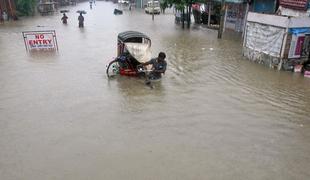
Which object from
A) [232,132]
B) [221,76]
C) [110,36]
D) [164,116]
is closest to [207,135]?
[232,132]

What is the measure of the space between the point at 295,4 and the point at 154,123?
11.7 meters

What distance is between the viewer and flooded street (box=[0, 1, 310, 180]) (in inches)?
210

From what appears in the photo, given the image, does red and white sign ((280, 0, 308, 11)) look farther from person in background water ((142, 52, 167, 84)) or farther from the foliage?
the foliage

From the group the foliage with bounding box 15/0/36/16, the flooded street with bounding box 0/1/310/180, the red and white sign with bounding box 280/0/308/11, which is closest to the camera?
the flooded street with bounding box 0/1/310/180

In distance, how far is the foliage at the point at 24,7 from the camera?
32.7 m

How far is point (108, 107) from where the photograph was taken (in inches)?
313

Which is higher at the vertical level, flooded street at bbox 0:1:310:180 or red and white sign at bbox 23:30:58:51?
red and white sign at bbox 23:30:58:51

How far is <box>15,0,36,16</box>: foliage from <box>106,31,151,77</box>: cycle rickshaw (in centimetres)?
2685

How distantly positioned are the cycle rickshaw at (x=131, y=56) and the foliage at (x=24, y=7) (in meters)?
26.8

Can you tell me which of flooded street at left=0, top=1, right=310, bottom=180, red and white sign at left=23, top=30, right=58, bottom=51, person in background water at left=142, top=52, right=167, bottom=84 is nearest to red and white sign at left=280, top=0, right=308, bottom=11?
flooded street at left=0, top=1, right=310, bottom=180

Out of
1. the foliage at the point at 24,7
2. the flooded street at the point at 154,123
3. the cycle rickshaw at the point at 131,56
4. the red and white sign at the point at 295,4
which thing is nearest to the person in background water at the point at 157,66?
the cycle rickshaw at the point at 131,56

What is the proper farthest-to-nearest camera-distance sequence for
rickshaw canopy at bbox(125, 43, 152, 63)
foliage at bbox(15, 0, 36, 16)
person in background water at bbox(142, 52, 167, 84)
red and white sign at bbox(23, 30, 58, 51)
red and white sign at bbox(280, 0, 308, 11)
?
1. foliage at bbox(15, 0, 36, 16)
2. red and white sign at bbox(23, 30, 58, 51)
3. red and white sign at bbox(280, 0, 308, 11)
4. rickshaw canopy at bbox(125, 43, 152, 63)
5. person in background water at bbox(142, 52, 167, 84)

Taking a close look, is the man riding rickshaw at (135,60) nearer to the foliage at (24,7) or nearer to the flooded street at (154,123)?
the flooded street at (154,123)

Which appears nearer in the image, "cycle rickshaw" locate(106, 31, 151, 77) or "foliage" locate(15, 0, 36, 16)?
"cycle rickshaw" locate(106, 31, 151, 77)
